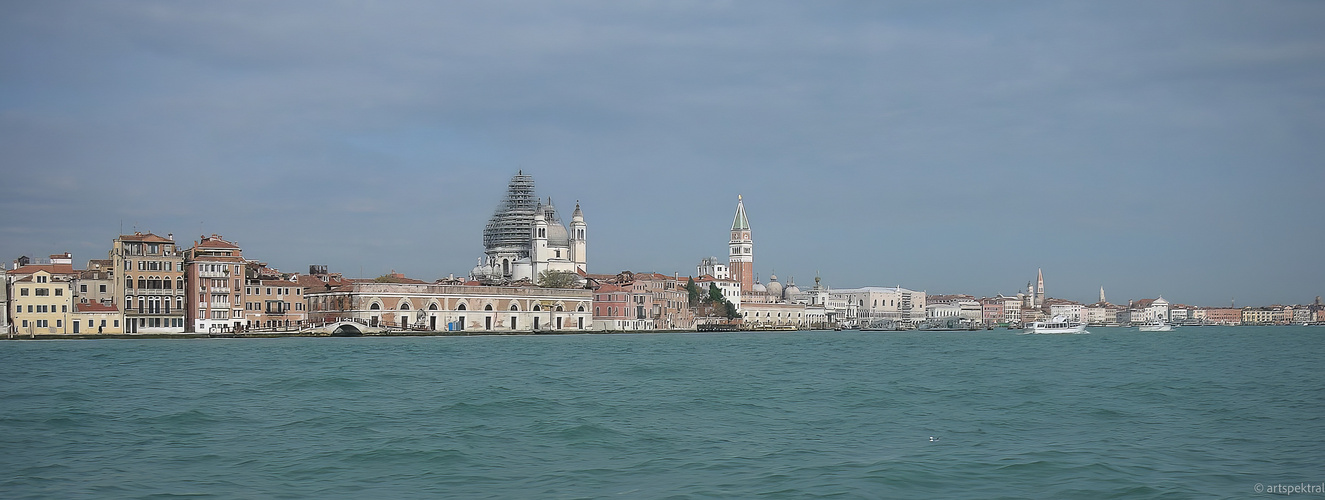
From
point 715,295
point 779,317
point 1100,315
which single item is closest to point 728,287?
point 715,295

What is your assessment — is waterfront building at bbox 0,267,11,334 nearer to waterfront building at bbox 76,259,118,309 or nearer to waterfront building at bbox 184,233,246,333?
waterfront building at bbox 76,259,118,309

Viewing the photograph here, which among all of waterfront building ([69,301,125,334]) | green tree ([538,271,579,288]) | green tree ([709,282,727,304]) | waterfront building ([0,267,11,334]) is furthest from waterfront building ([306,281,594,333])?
waterfront building ([0,267,11,334])

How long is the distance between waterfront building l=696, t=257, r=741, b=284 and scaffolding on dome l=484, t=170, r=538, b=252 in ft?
58.0

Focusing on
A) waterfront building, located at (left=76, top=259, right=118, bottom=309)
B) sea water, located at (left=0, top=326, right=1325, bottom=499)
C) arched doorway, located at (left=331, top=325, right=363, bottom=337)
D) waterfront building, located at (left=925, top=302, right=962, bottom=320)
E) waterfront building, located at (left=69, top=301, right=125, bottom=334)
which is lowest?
waterfront building, located at (left=925, top=302, right=962, bottom=320)

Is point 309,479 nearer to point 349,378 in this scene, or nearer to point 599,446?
point 599,446

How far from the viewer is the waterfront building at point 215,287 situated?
Answer: 56.6 metres

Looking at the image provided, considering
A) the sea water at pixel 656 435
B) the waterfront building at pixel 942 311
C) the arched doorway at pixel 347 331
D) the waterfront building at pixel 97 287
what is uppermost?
the waterfront building at pixel 97 287

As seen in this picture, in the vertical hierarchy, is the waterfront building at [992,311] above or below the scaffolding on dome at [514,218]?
below

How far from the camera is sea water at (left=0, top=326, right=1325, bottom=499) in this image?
9.82 metres

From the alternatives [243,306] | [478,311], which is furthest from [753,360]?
[478,311]

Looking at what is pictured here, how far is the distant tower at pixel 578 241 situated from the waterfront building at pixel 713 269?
13930 mm

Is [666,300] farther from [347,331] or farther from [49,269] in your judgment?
[49,269]

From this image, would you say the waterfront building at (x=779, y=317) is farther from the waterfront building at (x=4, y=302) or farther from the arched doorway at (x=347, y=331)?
the waterfront building at (x=4, y=302)

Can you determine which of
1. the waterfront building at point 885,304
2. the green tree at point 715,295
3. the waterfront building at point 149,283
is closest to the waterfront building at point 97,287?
the waterfront building at point 149,283
